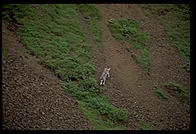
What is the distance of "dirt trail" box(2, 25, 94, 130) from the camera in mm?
6359

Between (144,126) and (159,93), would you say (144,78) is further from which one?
(144,126)

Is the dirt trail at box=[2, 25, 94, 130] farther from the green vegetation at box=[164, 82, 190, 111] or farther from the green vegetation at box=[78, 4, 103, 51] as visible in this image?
the green vegetation at box=[164, 82, 190, 111]

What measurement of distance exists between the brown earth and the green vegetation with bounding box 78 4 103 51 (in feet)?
1.33

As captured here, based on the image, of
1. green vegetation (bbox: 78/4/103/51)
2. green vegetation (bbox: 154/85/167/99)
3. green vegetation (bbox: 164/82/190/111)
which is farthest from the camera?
green vegetation (bbox: 78/4/103/51)

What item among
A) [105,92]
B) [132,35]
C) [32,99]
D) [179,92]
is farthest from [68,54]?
[179,92]

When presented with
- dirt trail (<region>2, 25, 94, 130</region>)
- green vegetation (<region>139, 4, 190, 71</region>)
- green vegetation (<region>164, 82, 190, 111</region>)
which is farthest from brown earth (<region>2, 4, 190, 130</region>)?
green vegetation (<region>139, 4, 190, 71</region>)

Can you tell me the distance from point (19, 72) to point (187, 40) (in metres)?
14.7

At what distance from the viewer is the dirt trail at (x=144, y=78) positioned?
916 centimetres

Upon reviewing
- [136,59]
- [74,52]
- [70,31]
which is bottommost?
[136,59]

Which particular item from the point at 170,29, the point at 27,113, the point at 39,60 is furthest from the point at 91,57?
the point at 170,29

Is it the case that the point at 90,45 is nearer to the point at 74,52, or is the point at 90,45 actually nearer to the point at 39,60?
the point at 74,52

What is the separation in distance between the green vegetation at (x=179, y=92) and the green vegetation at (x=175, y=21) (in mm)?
3332

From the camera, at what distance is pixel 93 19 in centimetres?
1498

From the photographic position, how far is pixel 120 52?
42.7 feet
